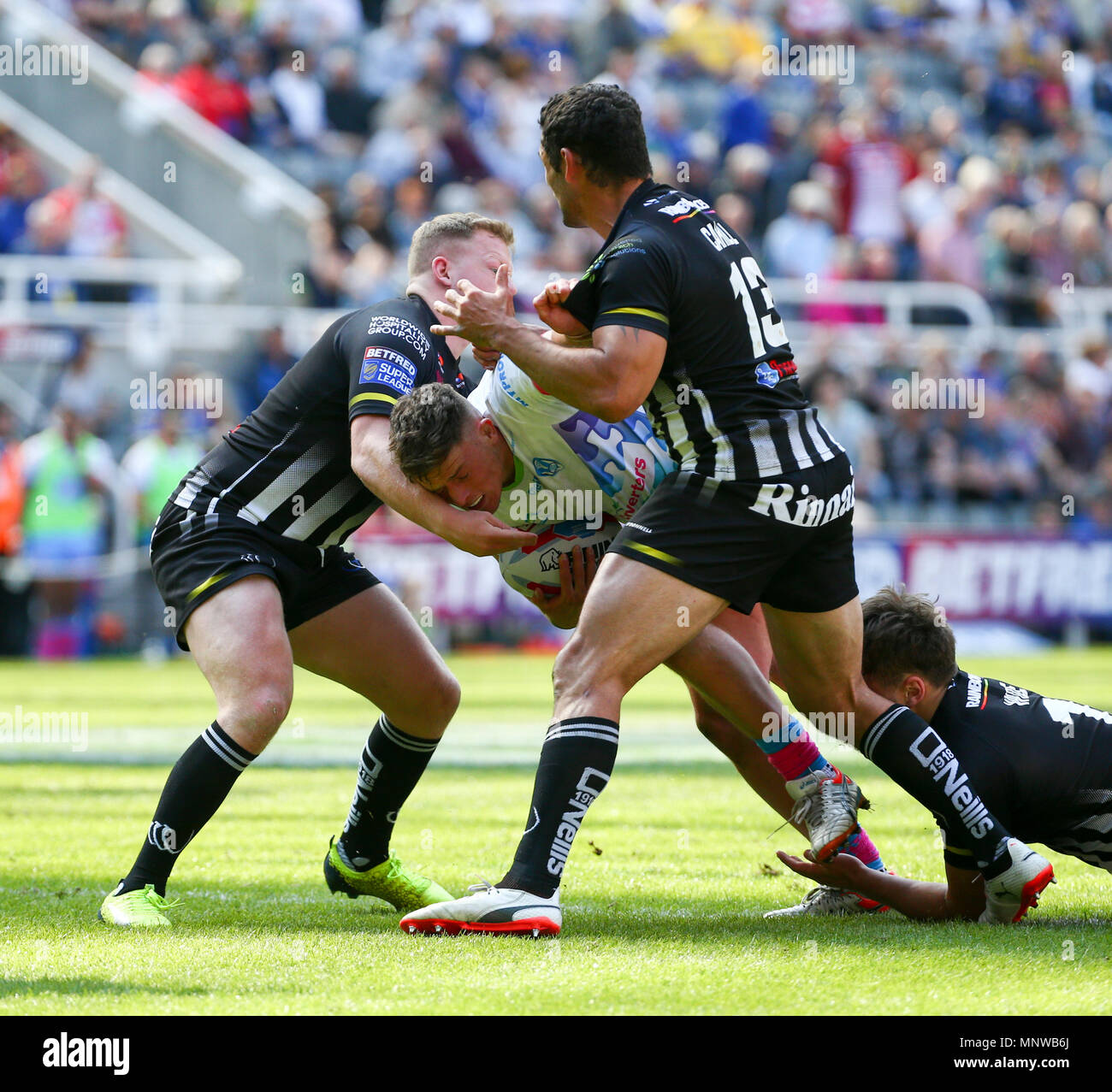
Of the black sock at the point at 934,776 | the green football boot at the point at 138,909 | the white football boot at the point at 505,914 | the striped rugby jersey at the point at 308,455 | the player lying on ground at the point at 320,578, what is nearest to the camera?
the white football boot at the point at 505,914

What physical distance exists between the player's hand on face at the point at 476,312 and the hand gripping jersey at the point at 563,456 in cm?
37

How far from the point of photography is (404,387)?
5051 mm

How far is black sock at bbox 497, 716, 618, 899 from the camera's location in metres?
4.65

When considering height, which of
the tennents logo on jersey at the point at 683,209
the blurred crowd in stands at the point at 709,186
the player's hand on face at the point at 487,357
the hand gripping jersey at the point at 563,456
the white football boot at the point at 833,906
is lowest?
the white football boot at the point at 833,906

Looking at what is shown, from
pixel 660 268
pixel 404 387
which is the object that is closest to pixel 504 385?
pixel 404 387

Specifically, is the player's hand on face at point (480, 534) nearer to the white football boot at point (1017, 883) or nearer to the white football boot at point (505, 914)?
the white football boot at point (505, 914)

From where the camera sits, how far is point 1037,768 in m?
4.87

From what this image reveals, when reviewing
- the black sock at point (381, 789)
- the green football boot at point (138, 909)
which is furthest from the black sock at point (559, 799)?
the green football boot at point (138, 909)

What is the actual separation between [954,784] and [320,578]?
224cm

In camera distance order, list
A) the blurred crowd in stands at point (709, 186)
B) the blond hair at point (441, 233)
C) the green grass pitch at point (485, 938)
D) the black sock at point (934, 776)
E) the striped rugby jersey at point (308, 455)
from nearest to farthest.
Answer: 1. the green grass pitch at point (485, 938)
2. the black sock at point (934, 776)
3. the striped rugby jersey at point (308, 455)
4. the blond hair at point (441, 233)
5. the blurred crowd in stands at point (709, 186)

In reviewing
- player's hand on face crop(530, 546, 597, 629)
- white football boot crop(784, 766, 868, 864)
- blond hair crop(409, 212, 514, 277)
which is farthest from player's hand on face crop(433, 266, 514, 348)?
white football boot crop(784, 766, 868, 864)

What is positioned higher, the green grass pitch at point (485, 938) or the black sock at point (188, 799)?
the black sock at point (188, 799)

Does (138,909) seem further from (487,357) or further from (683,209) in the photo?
(683,209)

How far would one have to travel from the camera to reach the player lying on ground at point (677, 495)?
4648 mm
